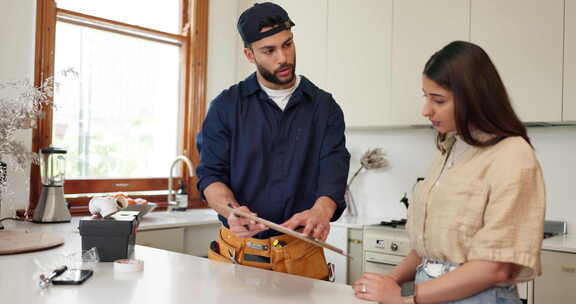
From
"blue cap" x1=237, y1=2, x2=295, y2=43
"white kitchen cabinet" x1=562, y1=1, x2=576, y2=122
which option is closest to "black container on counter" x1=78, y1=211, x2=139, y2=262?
"blue cap" x1=237, y1=2, x2=295, y2=43

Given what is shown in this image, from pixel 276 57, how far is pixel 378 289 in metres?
0.97

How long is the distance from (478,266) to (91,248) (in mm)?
1212

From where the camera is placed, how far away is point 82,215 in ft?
11.8

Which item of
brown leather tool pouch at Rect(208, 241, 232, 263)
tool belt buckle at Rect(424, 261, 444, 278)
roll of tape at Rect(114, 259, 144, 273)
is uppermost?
tool belt buckle at Rect(424, 261, 444, 278)

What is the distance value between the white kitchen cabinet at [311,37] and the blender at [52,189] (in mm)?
1703

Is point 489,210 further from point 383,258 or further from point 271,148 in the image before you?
point 383,258

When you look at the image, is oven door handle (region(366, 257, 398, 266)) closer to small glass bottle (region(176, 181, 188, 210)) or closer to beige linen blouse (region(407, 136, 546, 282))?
small glass bottle (region(176, 181, 188, 210))

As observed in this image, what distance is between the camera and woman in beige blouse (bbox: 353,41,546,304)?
119 centimetres

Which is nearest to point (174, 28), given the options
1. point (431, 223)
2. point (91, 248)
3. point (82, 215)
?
point (82, 215)

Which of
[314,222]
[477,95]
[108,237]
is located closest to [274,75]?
[314,222]

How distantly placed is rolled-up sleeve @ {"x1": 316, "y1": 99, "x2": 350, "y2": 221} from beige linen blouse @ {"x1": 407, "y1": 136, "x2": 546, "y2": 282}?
0.56 metres

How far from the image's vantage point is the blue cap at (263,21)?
1.96 m

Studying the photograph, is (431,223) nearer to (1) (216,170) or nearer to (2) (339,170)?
(2) (339,170)

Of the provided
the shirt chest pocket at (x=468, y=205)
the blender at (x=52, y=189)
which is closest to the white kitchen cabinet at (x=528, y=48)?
the shirt chest pocket at (x=468, y=205)
